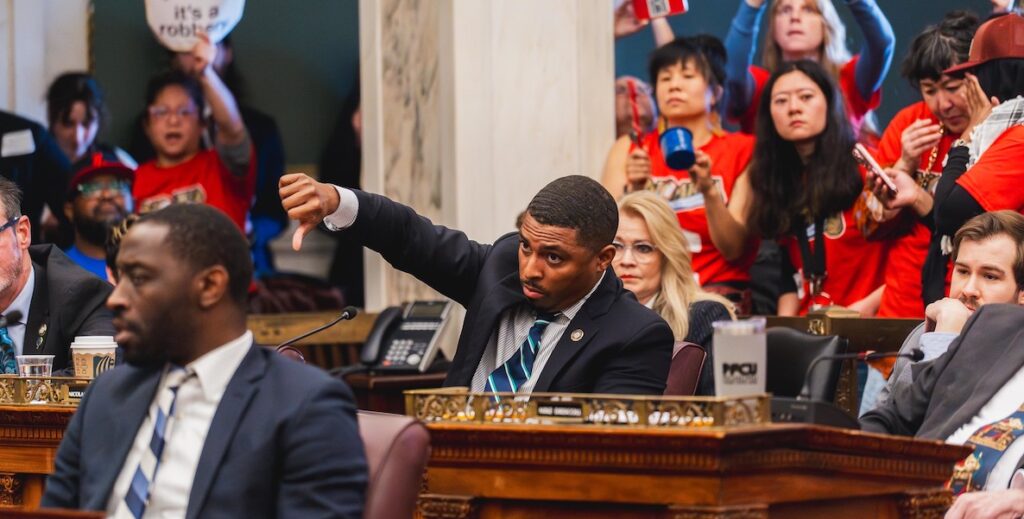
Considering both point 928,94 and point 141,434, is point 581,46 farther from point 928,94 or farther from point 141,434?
point 141,434

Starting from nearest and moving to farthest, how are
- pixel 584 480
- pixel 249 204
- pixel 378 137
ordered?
pixel 584 480 < pixel 378 137 < pixel 249 204

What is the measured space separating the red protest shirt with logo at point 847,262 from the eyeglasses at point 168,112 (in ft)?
13.9

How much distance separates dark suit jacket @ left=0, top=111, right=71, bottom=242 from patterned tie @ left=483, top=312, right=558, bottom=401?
18.7ft

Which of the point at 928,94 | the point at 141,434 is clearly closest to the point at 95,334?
the point at 141,434

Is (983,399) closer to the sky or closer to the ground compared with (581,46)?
closer to the ground

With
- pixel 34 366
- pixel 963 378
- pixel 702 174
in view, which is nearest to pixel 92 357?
pixel 34 366

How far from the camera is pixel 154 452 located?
2.90m

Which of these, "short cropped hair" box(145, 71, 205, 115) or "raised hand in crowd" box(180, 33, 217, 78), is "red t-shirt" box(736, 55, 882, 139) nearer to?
"raised hand in crowd" box(180, 33, 217, 78)

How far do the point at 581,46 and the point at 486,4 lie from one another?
494mm

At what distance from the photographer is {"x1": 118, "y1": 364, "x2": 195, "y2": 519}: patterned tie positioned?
2.88m

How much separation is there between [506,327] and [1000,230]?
1502 mm

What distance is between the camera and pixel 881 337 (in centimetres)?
579

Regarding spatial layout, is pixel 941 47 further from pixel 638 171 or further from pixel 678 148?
pixel 638 171

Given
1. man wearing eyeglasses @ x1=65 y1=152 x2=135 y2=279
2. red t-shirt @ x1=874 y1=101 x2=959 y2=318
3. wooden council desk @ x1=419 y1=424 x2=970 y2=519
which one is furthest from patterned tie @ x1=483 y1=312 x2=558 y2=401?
man wearing eyeglasses @ x1=65 y1=152 x2=135 y2=279
